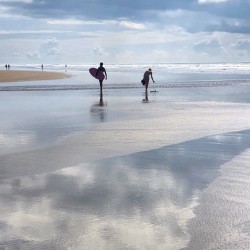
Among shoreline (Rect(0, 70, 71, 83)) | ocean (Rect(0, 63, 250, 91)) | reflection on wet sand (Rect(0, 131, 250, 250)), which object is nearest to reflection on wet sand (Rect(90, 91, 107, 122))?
reflection on wet sand (Rect(0, 131, 250, 250))

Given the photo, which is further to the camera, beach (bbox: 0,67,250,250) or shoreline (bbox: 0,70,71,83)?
shoreline (bbox: 0,70,71,83)

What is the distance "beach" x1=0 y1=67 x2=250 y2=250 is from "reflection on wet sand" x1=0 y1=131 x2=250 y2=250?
14 millimetres

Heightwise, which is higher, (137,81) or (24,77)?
(24,77)

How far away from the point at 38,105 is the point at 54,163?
1371cm

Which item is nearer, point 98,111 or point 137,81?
point 98,111

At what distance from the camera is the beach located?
5.85 meters

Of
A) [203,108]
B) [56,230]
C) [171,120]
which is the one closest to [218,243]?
[56,230]

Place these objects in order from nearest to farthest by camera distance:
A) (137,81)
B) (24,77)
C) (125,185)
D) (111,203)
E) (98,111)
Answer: (111,203) < (125,185) < (98,111) < (137,81) < (24,77)

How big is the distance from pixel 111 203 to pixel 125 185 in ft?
3.39

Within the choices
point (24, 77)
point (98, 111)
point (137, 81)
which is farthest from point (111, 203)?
point (24, 77)

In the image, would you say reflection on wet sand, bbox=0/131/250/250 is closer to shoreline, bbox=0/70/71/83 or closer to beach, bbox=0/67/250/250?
beach, bbox=0/67/250/250

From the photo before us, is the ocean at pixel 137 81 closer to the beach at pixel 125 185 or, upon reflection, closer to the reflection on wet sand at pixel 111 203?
the beach at pixel 125 185

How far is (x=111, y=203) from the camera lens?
7.11 metres

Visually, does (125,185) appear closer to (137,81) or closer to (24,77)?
(137,81)
